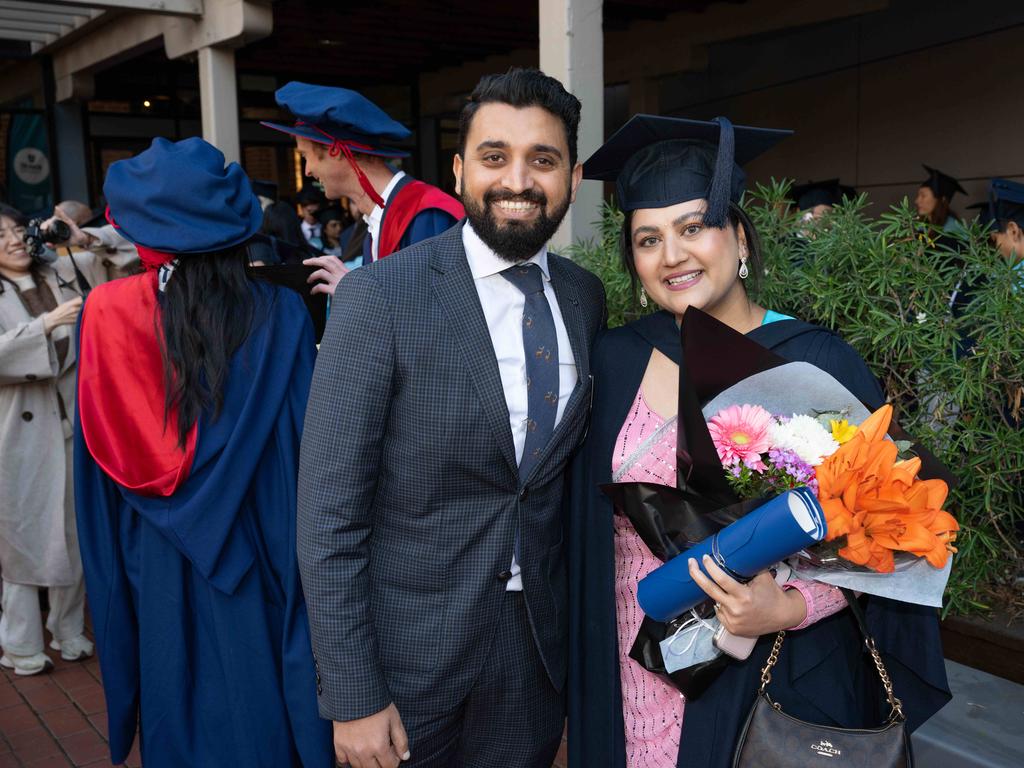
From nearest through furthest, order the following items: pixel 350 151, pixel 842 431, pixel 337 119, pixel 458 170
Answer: pixel 842 431
pixel 458 170
pixel 337 119
pixel 350 151

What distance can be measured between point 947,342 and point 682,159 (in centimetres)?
117

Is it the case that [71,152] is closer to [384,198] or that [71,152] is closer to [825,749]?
[384,198]

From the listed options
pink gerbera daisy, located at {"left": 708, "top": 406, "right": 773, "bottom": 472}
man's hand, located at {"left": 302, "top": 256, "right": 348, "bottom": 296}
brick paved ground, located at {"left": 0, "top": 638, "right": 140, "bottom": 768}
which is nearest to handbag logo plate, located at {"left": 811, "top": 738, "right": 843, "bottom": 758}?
pink gerbera daisy, located at {"left": 708, "top": 406, "right": 773, "bottom": 472}

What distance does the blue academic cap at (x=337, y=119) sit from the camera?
3.22 meters

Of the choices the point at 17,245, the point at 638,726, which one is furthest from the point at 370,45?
the point at 638,726

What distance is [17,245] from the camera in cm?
399

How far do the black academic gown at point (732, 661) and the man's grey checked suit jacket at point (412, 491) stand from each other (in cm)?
9

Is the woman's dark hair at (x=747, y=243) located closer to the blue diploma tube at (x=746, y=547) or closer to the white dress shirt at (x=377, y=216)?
the blue diploma tube at (x=746, y=547)

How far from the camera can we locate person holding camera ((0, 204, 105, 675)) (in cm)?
395

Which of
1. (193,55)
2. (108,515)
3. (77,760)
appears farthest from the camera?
(193,55)

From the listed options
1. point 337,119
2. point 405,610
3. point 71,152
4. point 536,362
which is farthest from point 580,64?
point 71,152

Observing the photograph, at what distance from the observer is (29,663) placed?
13.1ft

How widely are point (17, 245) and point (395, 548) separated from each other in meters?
3.06

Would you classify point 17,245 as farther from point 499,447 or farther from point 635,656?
point 635,656
